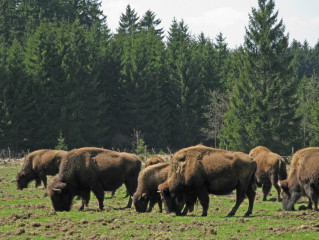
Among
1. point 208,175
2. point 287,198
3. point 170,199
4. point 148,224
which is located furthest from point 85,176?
point 287,198

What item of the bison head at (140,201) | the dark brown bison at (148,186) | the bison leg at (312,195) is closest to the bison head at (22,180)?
the dark brown bison at (148,186)

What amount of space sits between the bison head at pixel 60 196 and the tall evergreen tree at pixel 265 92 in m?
39.8

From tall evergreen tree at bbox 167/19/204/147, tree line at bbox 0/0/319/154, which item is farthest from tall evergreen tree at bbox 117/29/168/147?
tall evergreen tree at bbox 167/19/204/147

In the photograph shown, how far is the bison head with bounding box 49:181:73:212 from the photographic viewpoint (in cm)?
1850

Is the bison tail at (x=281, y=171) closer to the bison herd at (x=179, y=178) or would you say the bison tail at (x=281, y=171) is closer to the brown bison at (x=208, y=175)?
the bison herd at (x=179, y=178)

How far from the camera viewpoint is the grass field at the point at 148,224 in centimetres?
1289

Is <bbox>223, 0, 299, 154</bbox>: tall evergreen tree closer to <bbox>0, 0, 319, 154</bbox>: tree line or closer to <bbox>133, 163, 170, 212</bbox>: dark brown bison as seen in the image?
<bbox>0, 0, 319, 154</bbox>: tree line

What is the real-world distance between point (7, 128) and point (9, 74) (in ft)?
22.5

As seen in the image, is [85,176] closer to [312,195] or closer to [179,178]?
[179,178]

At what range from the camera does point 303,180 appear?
1767 centimetres

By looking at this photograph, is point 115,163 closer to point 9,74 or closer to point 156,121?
point 9,74

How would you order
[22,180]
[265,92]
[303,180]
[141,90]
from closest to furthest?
[303,180] < [22,180] < [265,92] < [141,90]

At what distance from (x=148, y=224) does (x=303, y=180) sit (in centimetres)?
639

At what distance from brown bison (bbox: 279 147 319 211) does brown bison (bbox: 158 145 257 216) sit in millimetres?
2111
